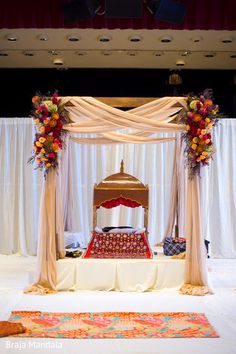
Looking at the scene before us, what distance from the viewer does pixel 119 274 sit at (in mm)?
7078

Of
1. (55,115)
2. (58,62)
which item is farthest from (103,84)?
(55,115)

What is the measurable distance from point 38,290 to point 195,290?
1904 millimetres

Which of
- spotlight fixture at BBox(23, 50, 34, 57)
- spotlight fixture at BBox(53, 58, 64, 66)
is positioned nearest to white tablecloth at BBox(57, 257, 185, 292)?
spotlight fixture at BBox(23, 50, 34, 57)

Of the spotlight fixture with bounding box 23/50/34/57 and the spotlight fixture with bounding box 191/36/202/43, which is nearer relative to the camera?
the spotlight fixture with bounding box 191/36/202/43

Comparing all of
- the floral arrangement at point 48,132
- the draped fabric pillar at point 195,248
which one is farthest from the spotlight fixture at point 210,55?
the floral arrangement at point 48,132

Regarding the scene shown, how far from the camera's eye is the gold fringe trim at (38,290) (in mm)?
6785

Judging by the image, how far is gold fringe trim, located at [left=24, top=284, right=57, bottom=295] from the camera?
6785 mm

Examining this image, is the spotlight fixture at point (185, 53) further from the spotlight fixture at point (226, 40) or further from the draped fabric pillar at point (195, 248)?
the draped fabric pillar at point (195, 248)

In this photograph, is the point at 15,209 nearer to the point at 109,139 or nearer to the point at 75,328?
the point at 109,139

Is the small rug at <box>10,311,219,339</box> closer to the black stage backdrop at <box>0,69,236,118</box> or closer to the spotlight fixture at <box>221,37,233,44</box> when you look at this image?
the spotlight fixture at <box>221,37,233,44</box>

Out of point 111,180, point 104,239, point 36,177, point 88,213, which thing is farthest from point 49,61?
point 104,239
